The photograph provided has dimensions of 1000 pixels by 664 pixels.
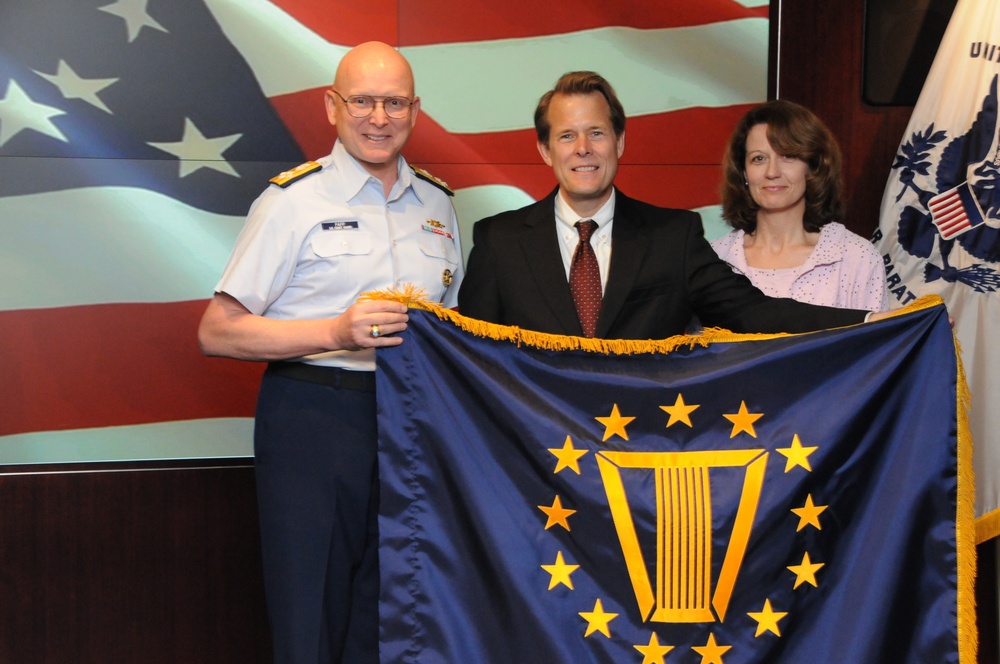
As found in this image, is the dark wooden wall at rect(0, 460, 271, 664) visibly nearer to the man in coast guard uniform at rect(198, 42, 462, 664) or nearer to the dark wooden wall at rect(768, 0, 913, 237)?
the man in coast guard uniform at rect(198, 42, 462, 664)

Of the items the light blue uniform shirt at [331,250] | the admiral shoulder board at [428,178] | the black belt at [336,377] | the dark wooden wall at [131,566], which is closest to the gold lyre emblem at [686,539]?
the black belt at [336,377]

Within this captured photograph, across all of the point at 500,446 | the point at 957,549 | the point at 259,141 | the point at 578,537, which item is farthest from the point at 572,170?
the point at 259,141

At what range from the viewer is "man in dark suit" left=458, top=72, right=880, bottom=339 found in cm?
227

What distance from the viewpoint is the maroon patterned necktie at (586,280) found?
7.47ft

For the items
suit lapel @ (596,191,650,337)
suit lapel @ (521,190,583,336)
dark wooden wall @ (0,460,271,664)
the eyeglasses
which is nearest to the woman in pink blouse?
suit lapel @ (596,191,650,337)

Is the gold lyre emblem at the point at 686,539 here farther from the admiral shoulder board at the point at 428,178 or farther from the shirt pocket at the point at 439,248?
the admiral shoulder board at the point at 428,178

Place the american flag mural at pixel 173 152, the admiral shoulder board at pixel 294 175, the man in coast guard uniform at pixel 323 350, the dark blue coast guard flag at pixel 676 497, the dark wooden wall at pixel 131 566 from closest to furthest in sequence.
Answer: the dark blue coast guard flag at pixel 676 497, the man in coast guard uniform at pixel 323 350, the admiral shoulder board at pixel 294 175, the dark wooden wall at pixel 131 566, the american flag mural at pixel 173 152

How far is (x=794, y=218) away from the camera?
9.05 ft

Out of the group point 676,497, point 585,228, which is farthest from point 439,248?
point 676,497

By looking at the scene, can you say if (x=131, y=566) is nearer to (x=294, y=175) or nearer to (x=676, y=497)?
(x=294, y=175)

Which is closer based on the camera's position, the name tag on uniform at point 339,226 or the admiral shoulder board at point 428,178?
the name tag on uniform at point 339,226

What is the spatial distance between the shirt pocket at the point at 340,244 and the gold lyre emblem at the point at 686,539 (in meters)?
0.77

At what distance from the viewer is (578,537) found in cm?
206

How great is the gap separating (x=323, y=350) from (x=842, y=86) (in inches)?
93.6
